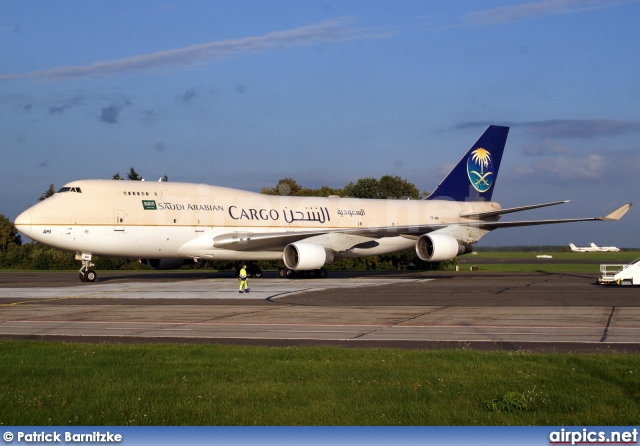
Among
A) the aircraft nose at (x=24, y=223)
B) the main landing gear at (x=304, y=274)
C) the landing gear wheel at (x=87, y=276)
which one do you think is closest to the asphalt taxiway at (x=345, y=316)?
the aircraft nose at (x=24, y=223)

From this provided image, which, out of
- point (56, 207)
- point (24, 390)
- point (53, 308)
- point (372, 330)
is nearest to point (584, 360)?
point (372, 330)

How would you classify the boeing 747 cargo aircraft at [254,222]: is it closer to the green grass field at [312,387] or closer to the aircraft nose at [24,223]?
the aircraft nose at [24,223]

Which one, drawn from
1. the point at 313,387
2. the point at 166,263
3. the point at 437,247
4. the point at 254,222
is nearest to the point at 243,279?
the point at 254,222

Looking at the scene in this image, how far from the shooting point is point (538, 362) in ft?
37.3

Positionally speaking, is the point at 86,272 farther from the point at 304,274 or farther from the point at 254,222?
the point at 304,274

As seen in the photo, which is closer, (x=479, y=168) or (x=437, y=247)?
(x=437, y=247)

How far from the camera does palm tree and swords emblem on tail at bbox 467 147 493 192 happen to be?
154 ft

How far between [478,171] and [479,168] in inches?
8.0

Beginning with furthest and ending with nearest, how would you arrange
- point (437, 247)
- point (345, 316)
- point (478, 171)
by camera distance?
point (478, 171) → point (437, 247) → point (345, 316)

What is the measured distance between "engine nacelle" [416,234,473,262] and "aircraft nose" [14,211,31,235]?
19.0 meters

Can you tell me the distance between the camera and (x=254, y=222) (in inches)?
1519

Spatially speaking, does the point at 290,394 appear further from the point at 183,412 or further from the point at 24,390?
the point at 24,390

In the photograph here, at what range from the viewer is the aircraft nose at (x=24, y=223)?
107ft

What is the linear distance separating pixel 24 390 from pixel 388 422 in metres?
4.82
